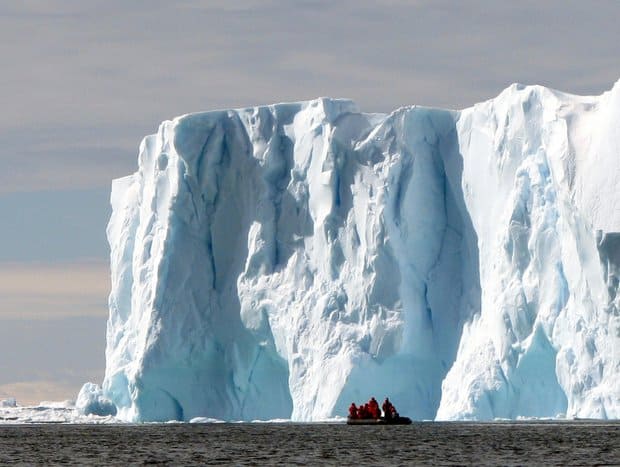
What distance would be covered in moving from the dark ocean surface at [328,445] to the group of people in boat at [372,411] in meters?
0.37

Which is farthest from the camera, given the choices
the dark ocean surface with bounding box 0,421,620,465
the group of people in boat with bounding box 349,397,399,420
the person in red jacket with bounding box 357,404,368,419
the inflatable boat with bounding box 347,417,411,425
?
the person in red jacket with bounding box 357,404,368,419

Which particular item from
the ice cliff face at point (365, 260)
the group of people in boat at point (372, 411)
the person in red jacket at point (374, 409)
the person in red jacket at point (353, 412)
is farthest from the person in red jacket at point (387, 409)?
the ice cliff face at point (365, 260)

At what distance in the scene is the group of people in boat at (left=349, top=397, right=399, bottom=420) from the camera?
43656 millimetres

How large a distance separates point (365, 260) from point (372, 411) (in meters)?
4.47

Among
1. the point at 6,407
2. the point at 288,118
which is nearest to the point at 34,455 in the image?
the point at 288,118

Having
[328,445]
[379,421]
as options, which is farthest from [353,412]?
[328,445]

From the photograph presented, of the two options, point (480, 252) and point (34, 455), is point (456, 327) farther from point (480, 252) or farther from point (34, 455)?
point (34, 455)

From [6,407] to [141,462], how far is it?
3885 cm

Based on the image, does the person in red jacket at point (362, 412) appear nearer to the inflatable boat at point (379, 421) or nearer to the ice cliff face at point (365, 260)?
the inflatable boat at point (379, 421)

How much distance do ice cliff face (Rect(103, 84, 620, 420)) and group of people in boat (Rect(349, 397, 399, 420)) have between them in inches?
35.5

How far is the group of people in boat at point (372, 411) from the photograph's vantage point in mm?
43656

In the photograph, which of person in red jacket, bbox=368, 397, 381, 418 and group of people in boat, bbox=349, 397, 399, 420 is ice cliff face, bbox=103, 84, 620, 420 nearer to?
group of people in boat, bbox=349, 397, 399, 420

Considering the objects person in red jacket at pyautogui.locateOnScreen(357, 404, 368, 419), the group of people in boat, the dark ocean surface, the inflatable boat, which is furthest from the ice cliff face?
the dark ocean surface

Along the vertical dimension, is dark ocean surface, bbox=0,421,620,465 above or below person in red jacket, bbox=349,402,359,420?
below
